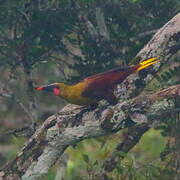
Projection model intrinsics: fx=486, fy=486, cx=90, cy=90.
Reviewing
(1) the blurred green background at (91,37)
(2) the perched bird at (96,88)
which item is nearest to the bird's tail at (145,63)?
(2) the perched bird at (96,88)

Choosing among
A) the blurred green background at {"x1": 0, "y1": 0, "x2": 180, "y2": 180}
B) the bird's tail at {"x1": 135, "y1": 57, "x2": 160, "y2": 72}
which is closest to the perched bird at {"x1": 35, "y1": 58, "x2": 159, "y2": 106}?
the bird's tail at {"x1": 135, "y1": 57, "x2": 160, "y2": 72}

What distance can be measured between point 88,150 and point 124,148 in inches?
115

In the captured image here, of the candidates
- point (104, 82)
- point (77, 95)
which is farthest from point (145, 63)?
point (77, 95)

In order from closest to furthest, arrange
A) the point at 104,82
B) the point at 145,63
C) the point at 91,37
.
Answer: the point at 104,82 → the point at 145,63 → the point at 91,37

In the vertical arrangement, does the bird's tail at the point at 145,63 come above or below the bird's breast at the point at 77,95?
above

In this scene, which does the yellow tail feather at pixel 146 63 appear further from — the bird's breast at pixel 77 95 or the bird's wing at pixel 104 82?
the bird's breast at pixel 77 95

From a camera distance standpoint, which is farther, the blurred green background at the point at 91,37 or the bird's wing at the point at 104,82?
the blurred green background at the point at 91,37

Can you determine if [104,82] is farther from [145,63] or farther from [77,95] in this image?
[145,63]

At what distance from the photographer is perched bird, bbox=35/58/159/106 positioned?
170 inches

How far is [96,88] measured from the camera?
4328 millimetres

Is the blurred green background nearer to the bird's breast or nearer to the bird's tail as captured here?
the bird's tail

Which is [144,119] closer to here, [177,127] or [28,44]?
[177,127]

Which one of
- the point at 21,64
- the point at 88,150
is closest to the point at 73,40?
the point at 21,64

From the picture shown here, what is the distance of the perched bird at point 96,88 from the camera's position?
431 centimetres
